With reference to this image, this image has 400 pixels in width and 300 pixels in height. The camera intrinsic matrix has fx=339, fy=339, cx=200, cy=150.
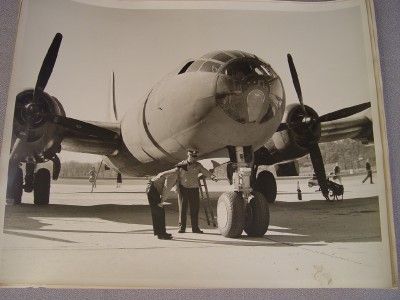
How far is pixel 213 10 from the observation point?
9.24 feet

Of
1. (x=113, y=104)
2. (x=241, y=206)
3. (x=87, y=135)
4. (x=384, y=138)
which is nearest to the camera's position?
(x=241, y=206)

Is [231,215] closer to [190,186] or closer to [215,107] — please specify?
[190,186]

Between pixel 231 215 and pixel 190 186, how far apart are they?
1.22ft

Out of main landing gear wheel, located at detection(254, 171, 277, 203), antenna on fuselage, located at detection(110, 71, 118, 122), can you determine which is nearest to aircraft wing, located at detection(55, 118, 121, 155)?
antenna on fuselage, located at detection(110, 71, 118, 122)

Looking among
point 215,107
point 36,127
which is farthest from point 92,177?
point 215,107

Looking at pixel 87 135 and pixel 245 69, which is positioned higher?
pixel 245 69

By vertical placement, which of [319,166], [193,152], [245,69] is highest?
[245,69]

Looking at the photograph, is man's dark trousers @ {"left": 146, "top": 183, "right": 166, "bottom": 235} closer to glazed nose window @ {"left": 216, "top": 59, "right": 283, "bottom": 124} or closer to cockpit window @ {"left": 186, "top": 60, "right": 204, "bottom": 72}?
glazed nose window @ {"left": 216, "top": 59, "right": 283, "bottom": 124}

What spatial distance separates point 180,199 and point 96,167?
794 mm

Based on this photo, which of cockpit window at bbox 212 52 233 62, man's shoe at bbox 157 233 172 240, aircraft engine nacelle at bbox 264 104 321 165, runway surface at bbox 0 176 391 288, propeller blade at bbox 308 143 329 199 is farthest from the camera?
aircraft engine nacelle at bbox 264 104 321 165

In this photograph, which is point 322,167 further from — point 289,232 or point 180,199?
point 180,199

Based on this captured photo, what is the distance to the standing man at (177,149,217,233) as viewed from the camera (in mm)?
2459

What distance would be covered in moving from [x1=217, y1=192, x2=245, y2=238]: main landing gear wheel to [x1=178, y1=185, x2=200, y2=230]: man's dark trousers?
→ 0.16 m

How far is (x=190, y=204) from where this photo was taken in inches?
98.5
